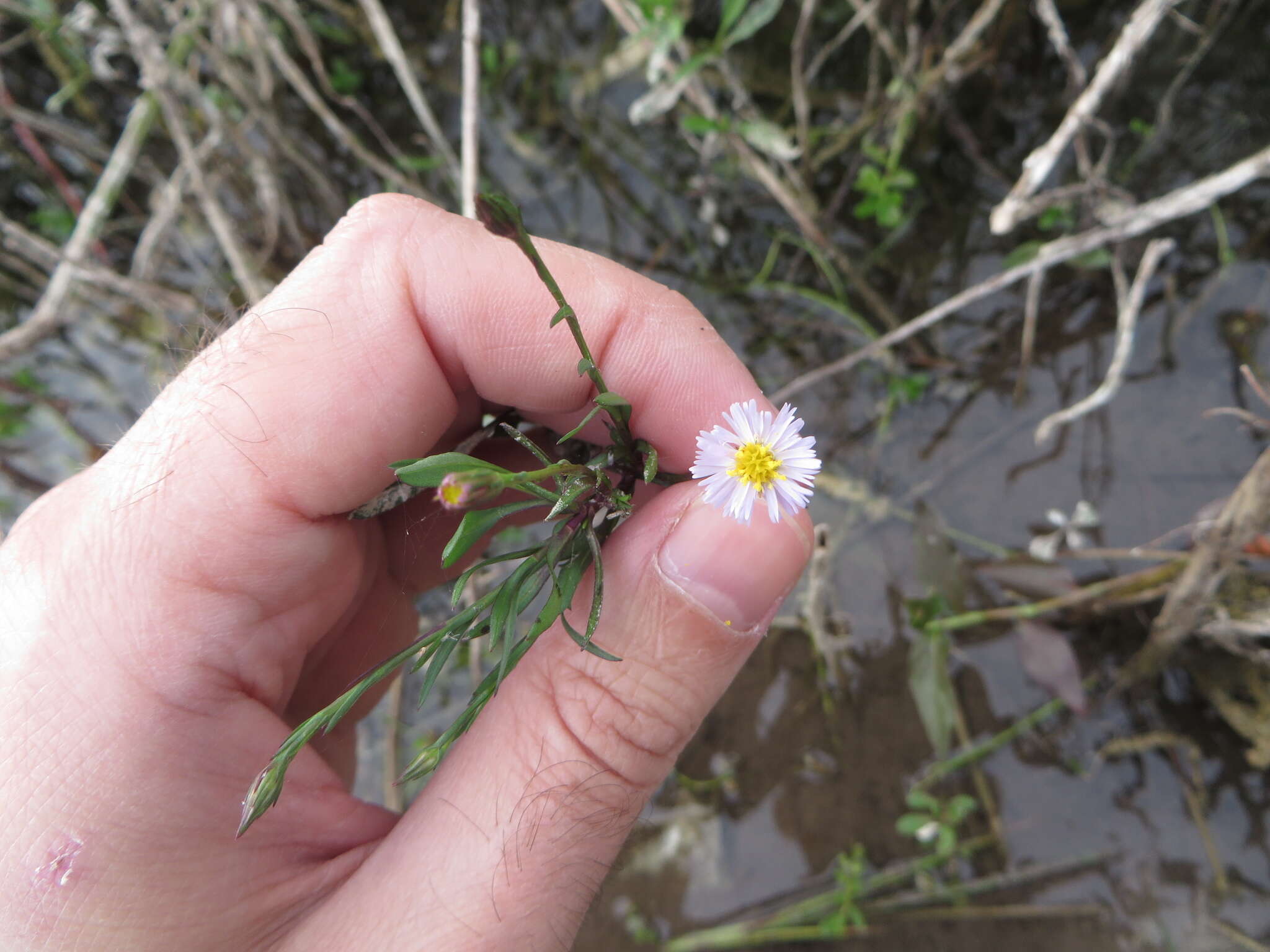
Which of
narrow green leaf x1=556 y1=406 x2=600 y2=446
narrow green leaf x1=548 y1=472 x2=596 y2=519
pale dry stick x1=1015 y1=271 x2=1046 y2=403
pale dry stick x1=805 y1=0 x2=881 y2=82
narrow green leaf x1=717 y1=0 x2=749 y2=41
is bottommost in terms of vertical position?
pale dry stick x1=1015 y1=271 x2=1046 y2=403

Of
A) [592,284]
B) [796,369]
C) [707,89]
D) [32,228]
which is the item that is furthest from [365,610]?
[32,228]

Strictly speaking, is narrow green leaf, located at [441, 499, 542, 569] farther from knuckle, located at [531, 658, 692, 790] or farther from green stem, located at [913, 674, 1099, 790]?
green stem, located at [913, 674, 1099, 790]

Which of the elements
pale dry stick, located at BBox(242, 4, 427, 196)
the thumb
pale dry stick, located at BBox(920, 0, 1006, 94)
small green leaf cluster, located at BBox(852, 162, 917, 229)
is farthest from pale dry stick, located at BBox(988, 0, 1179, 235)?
pale dry stick, located at BBox(242, 4, 427, 196)

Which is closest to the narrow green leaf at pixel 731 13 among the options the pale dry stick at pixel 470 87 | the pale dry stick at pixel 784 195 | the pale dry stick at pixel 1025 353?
the pale dry stick at pixel 784 195

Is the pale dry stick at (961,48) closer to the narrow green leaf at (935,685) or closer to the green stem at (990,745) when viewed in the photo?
the narrow green leaf at (935,685)

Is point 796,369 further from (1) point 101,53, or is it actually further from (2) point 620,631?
(1) point 101,53

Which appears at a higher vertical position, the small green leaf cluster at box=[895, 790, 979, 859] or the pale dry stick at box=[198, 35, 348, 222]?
the pale dry stick at box=[198, 35, 348, 222]
